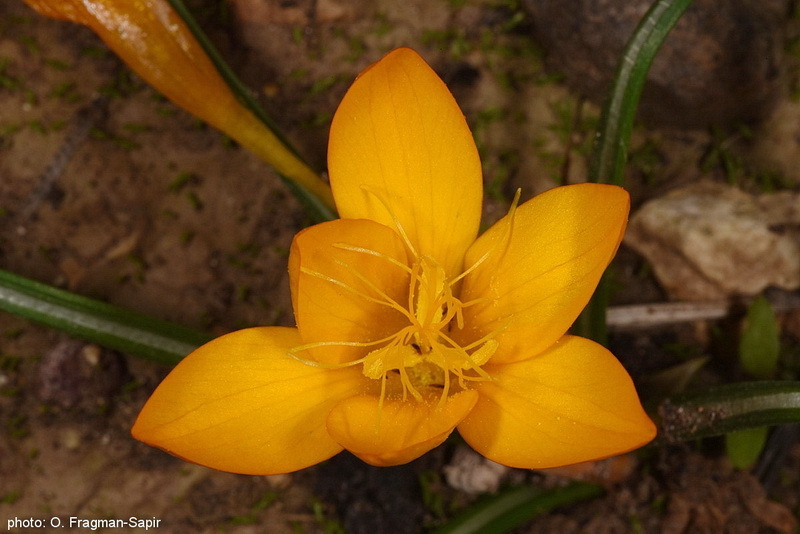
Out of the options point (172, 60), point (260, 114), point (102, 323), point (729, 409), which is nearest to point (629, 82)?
point (729, 409)

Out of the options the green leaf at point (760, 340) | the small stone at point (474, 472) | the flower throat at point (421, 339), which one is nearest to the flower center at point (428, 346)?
the flower throat at point (421, 339)

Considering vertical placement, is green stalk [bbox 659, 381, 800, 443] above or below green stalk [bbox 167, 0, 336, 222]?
below

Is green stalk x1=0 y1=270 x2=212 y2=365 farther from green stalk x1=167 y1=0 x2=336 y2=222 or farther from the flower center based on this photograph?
the flower center

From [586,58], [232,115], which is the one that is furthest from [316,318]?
[586,58]

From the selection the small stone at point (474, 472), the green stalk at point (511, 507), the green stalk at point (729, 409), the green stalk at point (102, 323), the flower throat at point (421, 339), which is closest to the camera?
the flower throat at point (421, 339)

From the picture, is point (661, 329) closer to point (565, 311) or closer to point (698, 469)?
point (698, 469)

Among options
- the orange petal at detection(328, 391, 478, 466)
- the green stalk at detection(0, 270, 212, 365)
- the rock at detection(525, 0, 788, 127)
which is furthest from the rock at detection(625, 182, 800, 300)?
the green stalk at detection(0, 270, 212, 365)

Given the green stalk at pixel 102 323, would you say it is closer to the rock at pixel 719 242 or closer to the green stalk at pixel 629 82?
the green stalk at pixel 629 82
